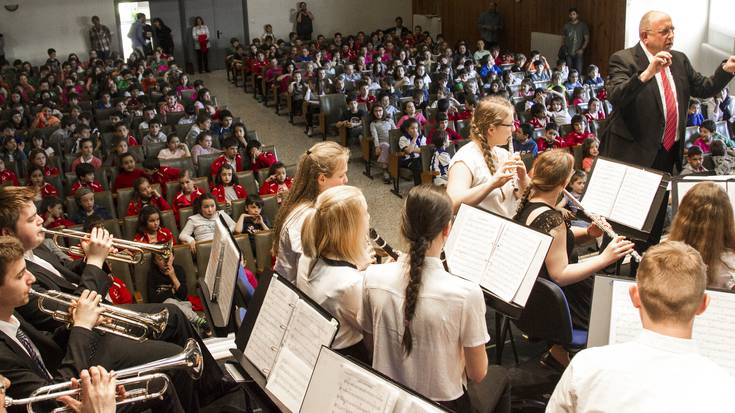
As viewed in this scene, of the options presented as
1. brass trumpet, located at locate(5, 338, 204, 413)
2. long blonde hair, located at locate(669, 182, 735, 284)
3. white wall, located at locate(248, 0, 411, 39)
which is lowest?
brass trumpet, located at locate(5, 338, 204, 413)

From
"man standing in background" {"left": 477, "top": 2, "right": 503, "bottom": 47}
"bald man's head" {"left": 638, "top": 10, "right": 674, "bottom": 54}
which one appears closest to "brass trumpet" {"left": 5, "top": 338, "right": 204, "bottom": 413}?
"bald man's head" {"left": 638, "top": 10, "right": 674, "bottom": 54}

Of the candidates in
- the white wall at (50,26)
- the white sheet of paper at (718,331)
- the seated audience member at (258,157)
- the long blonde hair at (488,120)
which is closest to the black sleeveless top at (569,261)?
the long blonde hair at (488,120)

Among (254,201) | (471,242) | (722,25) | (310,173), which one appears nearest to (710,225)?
(471,242)

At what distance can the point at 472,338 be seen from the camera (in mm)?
2428

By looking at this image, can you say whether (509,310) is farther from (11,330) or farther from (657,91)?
(11,330)

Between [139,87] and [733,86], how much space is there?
→ 972 centimetres

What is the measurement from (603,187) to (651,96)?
24.1 inches

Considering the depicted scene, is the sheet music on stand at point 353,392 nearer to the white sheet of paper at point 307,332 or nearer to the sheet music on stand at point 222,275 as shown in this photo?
the white sheet of paper at point 307,332

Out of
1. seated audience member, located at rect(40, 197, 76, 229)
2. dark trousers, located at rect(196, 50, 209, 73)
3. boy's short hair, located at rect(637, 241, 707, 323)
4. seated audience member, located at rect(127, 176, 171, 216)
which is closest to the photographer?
boy's short hair, located at rect(637, 241, 707, 323)

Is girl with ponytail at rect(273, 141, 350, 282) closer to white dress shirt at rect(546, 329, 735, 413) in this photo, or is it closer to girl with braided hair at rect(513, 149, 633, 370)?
girl with braided hair at rect(513, 149, 633, 370)

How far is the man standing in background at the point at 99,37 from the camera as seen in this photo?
17.5 metres

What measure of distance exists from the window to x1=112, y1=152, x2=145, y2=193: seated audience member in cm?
968

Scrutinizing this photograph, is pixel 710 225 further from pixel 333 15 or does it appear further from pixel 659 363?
pixel 333 15

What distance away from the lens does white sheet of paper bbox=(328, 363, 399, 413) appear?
2078 mm
